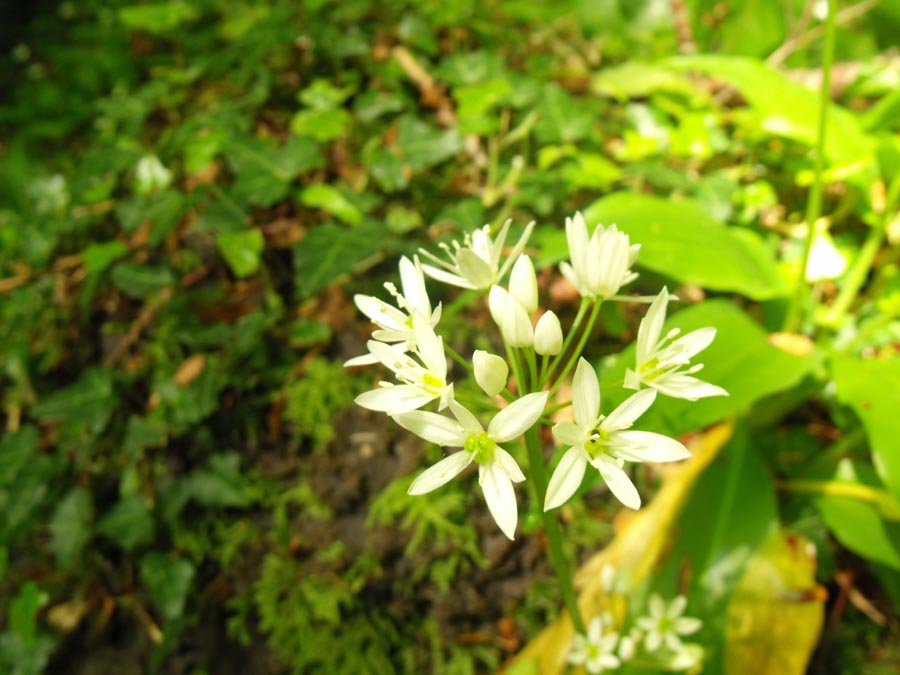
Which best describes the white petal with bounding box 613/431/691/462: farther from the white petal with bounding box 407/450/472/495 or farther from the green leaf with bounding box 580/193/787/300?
the green leaf with bounding box 580/193/787/300

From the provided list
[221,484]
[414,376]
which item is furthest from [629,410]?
[221,484]

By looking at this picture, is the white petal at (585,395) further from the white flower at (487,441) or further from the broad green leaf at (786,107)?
the broad green leaf at (786,107)

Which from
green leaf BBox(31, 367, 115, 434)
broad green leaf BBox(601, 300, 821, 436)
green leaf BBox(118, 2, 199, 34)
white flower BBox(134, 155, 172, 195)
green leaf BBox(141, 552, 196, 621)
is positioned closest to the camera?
broad green leaf BBox(601, 300, 821, 436)

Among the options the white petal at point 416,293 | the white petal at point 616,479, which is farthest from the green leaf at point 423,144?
the white petal at point 616,479

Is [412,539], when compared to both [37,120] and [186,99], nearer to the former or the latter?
[186,99]

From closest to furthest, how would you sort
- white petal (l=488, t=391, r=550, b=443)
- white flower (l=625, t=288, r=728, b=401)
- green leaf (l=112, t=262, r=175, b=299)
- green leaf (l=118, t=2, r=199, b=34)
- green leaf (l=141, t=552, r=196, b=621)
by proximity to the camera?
white petal (l=488, t=391, r=550, b=443) → white flower (l=625, t=288, r=728, b=401) → green leaf (l=141, t=552, r=196, b=621) → green leaf (l=112, t=262, r=175, b=299) → green leaf (l=118, t=2, r=199, b=34)

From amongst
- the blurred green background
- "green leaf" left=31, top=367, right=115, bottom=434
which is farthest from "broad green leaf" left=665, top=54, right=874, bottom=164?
"green leaf" left=31, top=367, right=115, bottom=434

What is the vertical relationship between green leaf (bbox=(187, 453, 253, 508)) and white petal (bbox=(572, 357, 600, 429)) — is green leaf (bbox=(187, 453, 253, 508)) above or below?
below

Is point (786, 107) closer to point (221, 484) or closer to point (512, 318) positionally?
point (512, 318)
